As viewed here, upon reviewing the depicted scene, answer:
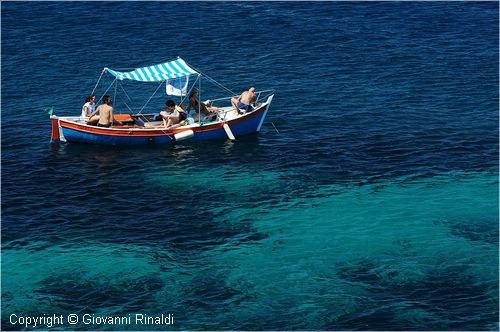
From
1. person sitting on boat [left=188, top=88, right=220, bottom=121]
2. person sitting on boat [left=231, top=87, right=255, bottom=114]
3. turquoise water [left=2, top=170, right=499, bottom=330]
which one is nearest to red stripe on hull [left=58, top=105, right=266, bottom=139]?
person sitting on boat [left=188, top=88, right=220, bottom=121]

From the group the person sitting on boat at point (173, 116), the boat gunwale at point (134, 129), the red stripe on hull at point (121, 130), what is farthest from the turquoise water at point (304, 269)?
the person sitting on boat at point (173, 116)

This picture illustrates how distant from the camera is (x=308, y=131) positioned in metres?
59.0

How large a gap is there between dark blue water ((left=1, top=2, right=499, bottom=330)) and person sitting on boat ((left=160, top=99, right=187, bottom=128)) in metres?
1.63

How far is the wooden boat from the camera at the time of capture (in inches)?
2189

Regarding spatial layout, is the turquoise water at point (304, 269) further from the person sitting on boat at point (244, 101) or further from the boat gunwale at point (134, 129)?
the person sitting on boat at point (244, 101)

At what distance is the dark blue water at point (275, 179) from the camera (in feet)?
127

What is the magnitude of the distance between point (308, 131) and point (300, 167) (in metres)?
6.21

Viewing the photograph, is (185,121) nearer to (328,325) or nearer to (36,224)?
(36,224)

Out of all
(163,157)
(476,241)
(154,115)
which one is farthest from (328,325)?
(154,115)

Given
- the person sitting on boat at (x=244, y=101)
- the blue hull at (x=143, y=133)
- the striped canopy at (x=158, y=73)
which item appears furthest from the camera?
the person sitting on boat at (x=244, y=101)

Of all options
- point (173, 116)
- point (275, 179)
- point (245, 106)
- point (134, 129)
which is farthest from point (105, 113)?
point (275, 179)

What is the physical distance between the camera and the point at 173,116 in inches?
2213

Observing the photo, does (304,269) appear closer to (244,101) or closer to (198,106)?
(198,106)

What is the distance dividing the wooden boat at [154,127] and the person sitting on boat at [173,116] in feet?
1.36
